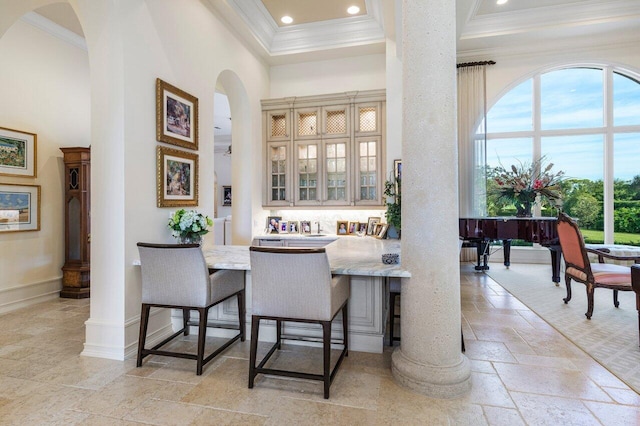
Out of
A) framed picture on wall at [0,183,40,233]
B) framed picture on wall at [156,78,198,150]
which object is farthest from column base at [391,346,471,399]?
framed picture on wall at [0,183,40,233]

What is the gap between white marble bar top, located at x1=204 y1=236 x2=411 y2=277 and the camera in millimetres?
2436

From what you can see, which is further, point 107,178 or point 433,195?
point 107,178

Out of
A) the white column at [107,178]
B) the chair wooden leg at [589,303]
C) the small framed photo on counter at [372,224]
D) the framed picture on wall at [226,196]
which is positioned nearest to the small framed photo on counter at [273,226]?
the small framed photo on counter at [372,224]

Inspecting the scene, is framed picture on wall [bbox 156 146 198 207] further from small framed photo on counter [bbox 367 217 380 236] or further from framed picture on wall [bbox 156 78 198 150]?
small framed photo on counter [bbox 367 217 380 236]

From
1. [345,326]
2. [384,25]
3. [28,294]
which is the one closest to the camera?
[345,326]

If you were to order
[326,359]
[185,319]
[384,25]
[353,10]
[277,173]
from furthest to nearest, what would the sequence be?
1. [277,173]
2. [353,10]
3. [384,25]
4. [185,319]
5. [326,359]

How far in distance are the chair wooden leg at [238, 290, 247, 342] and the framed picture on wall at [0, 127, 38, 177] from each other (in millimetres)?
3506

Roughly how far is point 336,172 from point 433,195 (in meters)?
3.35

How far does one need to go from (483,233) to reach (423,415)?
149 inches

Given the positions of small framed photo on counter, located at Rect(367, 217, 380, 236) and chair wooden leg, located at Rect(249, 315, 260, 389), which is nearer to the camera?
chair wooden leg, located at Rect(249, 315, 260, 389)

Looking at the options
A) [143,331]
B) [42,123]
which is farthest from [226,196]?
[143,331]

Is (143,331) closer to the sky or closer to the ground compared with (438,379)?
closer to the sky

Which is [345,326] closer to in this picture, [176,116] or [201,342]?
[201,342]

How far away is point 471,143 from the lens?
663cm
